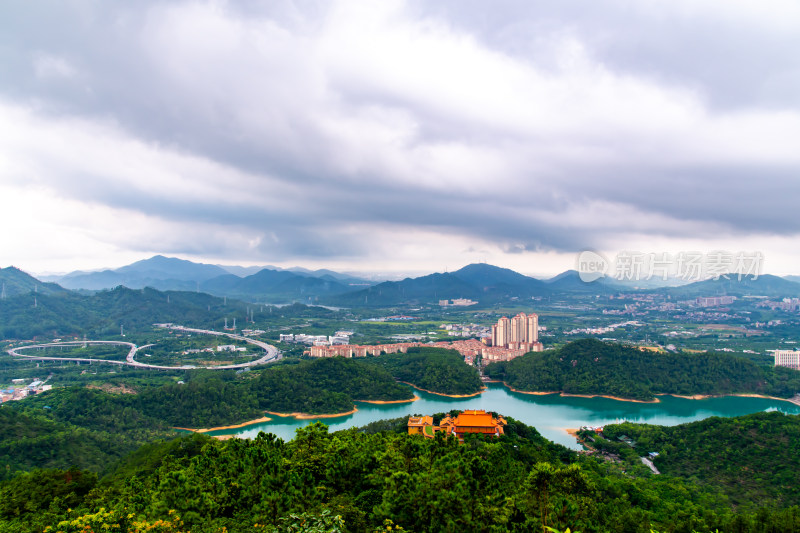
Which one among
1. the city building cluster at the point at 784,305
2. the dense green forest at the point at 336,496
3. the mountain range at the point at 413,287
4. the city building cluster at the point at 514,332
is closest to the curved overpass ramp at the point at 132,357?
the city building cluster at the point at 514,332

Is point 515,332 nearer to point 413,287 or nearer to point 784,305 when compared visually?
point 784,305

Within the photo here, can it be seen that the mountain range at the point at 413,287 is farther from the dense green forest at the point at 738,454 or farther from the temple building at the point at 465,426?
the dense green forest at the point at 738,454

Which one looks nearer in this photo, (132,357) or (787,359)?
(787,359)

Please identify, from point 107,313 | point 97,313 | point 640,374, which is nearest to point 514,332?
point 640,374

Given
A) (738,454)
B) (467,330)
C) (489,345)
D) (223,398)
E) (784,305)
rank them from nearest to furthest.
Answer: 1. (738,454)
2. (223,398)
3. (489,345)
4. (467,330)
5. (784,305)

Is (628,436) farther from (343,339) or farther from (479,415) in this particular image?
(343,339)

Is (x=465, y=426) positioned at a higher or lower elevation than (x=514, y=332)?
higher

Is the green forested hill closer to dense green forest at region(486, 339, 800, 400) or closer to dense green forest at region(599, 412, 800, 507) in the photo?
dense green forest at region(486, 339, 800, 400)

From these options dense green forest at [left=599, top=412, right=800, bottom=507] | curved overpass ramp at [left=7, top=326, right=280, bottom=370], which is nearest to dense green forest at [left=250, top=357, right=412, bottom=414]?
curved overpass ramp at [left=7, top=326, right=280, bottom=370]
